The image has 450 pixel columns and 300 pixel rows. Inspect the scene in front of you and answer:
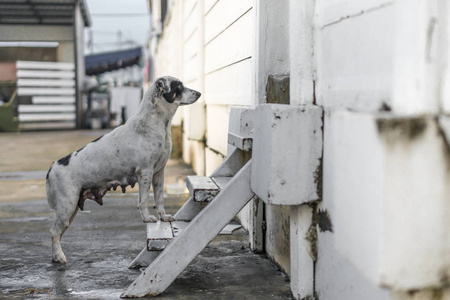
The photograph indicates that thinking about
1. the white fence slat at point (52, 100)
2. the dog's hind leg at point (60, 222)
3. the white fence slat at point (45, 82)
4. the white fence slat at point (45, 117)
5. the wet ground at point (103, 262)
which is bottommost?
the wet ground at point (103, 262)

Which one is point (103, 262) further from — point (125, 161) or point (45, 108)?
point (45, 108)

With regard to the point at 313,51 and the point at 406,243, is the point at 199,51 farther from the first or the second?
the point at 406,243

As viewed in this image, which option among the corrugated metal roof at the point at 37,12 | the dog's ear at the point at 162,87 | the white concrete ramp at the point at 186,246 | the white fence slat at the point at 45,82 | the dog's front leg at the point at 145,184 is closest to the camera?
the white concrete ramp at the point at 186,246

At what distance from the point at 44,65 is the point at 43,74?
369mm

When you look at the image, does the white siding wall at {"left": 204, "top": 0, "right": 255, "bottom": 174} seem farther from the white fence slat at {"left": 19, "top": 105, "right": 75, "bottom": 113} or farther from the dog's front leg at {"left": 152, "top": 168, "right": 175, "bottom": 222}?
the white fence slat at {"left": 19, "top": 105, "right": 75, "bottom": 113}

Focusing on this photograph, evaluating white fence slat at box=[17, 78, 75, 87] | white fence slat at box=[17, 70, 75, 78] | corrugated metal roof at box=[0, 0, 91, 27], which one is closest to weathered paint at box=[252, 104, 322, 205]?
corrugated metal roof at box=[0, 0, 91, 27]

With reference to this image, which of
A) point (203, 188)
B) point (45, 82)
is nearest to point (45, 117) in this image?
point (45, 82)

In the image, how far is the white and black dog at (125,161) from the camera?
3.87 m

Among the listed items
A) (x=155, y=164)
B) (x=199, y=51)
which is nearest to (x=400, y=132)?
(x=155, y=164)

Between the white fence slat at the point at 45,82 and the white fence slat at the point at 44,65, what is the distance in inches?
19.7

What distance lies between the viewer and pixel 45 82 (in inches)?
920

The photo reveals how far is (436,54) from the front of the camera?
6.72ft

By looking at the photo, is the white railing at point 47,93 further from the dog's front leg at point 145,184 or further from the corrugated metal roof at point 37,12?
→ the dog's front leg at point 145,184

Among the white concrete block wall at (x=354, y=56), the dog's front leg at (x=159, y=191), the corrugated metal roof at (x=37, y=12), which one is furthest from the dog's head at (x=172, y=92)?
the corrugated metal roof at (x=37, y=12)
